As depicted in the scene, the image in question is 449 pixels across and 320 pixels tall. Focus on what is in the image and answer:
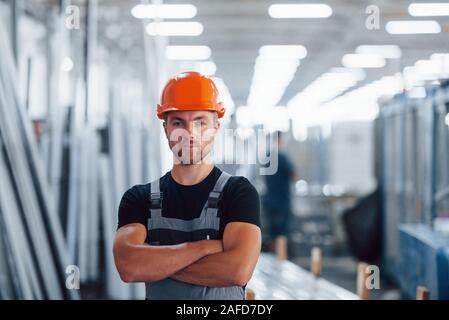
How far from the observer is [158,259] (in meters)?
1.93

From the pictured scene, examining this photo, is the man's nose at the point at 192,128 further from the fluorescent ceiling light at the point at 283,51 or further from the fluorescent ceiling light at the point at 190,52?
the fluorescent ceiling light at the point at 283,51

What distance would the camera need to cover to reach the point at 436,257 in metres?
3.33

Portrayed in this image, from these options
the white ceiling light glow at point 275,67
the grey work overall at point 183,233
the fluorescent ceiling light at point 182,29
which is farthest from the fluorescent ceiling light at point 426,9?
the grey work overall at point 183,233

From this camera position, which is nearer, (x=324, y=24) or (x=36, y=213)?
(x=36, y=213)

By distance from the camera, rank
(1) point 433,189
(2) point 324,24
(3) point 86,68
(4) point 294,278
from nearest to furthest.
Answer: (4) point 294,278, (3) point 86,68, (1) point 433,189, (2) point 324,24

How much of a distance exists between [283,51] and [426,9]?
315cm

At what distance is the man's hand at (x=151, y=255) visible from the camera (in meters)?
1.92

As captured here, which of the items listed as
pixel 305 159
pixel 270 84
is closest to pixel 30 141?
pixel 305 159

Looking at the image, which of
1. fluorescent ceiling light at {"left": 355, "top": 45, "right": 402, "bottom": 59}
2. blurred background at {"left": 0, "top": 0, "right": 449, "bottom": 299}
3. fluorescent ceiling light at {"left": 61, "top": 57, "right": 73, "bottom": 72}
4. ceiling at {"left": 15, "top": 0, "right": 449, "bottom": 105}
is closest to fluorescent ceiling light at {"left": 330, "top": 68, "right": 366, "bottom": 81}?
ceiling at {"left": 15, "top": 0, "right": 449, "bottom": 105}

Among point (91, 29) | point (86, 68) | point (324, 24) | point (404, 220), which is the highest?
point (324, 24)

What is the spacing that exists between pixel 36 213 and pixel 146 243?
1235 millimetres

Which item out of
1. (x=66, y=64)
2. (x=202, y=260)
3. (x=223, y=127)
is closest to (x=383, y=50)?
(x=66, y=64)

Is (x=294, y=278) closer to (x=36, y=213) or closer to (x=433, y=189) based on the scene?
(x=36, y=213)

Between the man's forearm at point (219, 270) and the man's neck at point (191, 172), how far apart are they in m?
0.27
